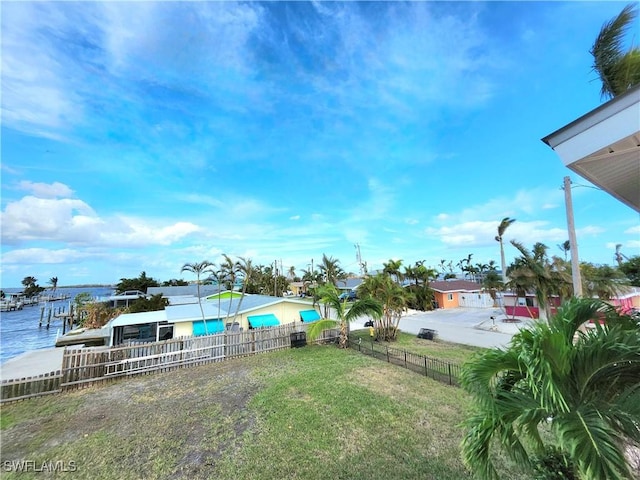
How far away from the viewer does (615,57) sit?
693cm

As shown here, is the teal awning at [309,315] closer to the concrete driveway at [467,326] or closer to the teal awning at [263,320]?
the teal awning at [263,320]

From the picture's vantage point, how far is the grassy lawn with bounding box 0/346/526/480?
191 inches

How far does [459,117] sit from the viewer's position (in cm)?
1479

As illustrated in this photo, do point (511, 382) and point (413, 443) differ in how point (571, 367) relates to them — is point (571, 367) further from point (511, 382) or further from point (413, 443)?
point (413, 443)

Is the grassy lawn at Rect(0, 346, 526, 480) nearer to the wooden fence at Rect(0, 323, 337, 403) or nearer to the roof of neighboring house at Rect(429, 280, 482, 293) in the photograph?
the wooden fence at Rect(0, 323, 337, 403)

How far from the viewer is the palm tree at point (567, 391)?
6.49ft

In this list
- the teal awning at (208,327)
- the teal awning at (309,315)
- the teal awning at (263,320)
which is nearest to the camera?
the teal awning at (208,327)

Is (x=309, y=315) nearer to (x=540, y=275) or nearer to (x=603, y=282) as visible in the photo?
(x=540, y=275)

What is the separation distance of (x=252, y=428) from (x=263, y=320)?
10.7m

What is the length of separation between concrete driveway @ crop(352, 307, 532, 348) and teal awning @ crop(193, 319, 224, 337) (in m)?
10.5

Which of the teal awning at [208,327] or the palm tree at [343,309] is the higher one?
the palm tree at [343,309]

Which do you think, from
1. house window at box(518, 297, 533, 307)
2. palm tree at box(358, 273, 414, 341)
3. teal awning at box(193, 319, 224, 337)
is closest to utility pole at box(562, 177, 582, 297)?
palm tree at box(358, 273, 414, 341)

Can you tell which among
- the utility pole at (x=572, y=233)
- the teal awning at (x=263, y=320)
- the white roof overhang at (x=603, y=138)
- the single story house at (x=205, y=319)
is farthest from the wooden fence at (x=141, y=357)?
the white roof overhang at (x=603, y=138)

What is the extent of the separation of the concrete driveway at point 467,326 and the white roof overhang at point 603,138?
10407 mm
